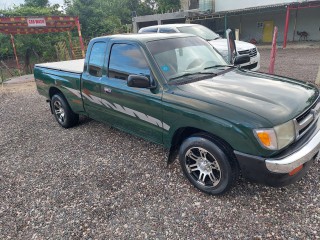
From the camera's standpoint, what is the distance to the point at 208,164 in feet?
9.80

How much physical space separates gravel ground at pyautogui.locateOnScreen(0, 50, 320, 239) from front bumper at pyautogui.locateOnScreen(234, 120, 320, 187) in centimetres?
44

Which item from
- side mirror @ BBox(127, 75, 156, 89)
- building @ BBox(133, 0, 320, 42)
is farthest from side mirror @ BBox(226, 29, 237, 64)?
building @ BBox(133, 0, 320, 42)

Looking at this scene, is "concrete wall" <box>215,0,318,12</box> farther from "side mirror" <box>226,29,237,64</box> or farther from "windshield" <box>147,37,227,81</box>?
"windshield" <box>147,37,227,81</box>

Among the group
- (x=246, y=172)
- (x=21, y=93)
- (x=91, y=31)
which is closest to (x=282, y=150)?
(x=246, y=172)

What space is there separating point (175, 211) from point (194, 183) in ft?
1.51

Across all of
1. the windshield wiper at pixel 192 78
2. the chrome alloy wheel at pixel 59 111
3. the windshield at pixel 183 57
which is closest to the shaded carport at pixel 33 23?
the chrome alloy wheel at pixel 59 111

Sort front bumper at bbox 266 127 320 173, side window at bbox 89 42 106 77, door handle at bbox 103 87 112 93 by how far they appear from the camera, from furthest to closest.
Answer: side window at bbox 89 42 106 77, door handle at bbox 103 87 112 93, front bumper at bbox 266 127 320 173

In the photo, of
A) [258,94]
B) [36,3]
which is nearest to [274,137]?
[258,94]

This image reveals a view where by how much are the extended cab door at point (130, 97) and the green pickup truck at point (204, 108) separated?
1 centimetres

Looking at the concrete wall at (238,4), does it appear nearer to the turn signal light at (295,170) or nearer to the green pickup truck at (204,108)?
the green pickup truck at (204,108)

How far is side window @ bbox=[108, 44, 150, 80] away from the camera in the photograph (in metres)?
3.43

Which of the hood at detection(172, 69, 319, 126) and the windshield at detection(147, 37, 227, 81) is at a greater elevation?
the windshield at detection(147, 37, 227, 81)

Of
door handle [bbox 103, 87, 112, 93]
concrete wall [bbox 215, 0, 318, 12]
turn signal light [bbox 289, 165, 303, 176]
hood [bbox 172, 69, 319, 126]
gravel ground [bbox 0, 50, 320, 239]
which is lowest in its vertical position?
gravel ground [bbox 0, 50, 320, 239]

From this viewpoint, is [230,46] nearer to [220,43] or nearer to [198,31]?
[220,43]
